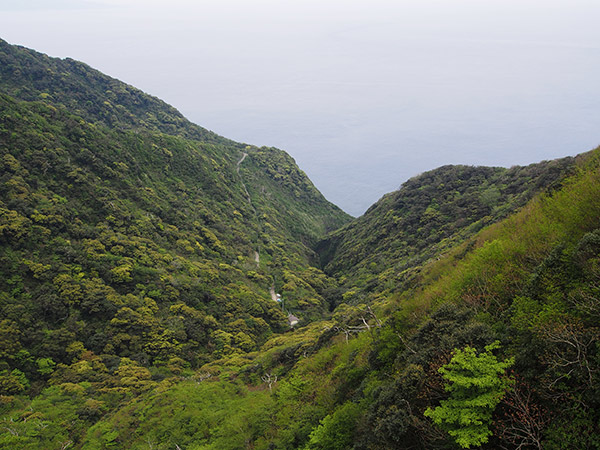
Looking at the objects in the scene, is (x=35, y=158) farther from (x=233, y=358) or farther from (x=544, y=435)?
(x=544, y=435)

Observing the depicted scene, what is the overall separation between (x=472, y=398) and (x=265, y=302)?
4682 cm

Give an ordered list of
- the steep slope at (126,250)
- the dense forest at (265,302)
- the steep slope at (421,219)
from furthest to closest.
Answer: the steep slope at (421,219), the steep slope at (126,250), the dense forest at (265,302)

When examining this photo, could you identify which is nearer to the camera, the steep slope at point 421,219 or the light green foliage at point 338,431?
the light green foliage at point 338,431

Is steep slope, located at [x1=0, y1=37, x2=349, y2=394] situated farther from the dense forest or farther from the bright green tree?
the bright green tree

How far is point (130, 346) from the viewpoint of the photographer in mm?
35625

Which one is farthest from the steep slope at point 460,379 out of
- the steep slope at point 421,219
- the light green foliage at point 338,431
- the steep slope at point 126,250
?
the steep slope at point 421,219

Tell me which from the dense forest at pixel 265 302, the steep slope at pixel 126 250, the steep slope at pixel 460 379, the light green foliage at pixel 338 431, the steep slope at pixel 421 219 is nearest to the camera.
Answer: the steep slope at pixel 460 379

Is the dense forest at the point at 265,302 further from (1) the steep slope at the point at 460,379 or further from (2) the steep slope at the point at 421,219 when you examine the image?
(2) the steep slope at the point at 421,219

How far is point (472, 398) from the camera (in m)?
7.40

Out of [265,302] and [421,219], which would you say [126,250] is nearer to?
[265,302]

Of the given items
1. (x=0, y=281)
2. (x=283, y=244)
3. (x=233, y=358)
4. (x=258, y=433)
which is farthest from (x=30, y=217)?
(x=283, y=244)

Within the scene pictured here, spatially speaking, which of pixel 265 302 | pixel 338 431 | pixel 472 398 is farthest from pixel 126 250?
pixel 472 398

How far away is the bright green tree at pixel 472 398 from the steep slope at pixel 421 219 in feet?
107

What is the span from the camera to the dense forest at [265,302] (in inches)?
316
